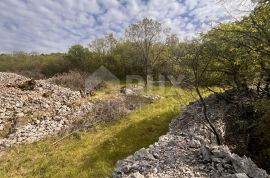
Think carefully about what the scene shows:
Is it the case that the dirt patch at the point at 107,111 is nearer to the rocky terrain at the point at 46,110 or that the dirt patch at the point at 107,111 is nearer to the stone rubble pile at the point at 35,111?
the rocky terrain at the point at 46,110

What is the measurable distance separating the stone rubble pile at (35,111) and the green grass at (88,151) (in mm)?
1073

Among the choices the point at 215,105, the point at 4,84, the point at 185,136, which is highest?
the point at 4,84

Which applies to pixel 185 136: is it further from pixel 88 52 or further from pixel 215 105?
pixel 88 52

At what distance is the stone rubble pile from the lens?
39.9 feet

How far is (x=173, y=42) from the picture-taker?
2852cm

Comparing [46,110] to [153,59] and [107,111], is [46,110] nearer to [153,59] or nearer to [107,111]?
[107,111]

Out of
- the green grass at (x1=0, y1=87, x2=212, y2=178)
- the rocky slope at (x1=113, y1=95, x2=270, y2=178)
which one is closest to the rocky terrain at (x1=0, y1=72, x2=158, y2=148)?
the green grass at (x1=0, y1=87, x2=212, y2=178)

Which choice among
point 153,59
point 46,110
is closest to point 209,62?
point 46,110

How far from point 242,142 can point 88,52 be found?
2835cm

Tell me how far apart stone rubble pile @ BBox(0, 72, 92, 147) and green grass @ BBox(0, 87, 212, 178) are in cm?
107

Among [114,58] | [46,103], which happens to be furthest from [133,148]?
[114,58]

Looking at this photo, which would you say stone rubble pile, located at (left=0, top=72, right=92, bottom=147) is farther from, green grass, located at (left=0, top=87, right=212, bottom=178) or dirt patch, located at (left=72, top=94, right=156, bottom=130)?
green grass, located at (left=0, top=87, right=212, bottom=178)

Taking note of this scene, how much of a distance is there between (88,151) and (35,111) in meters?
5.35

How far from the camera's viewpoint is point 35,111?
14359 millimetres
